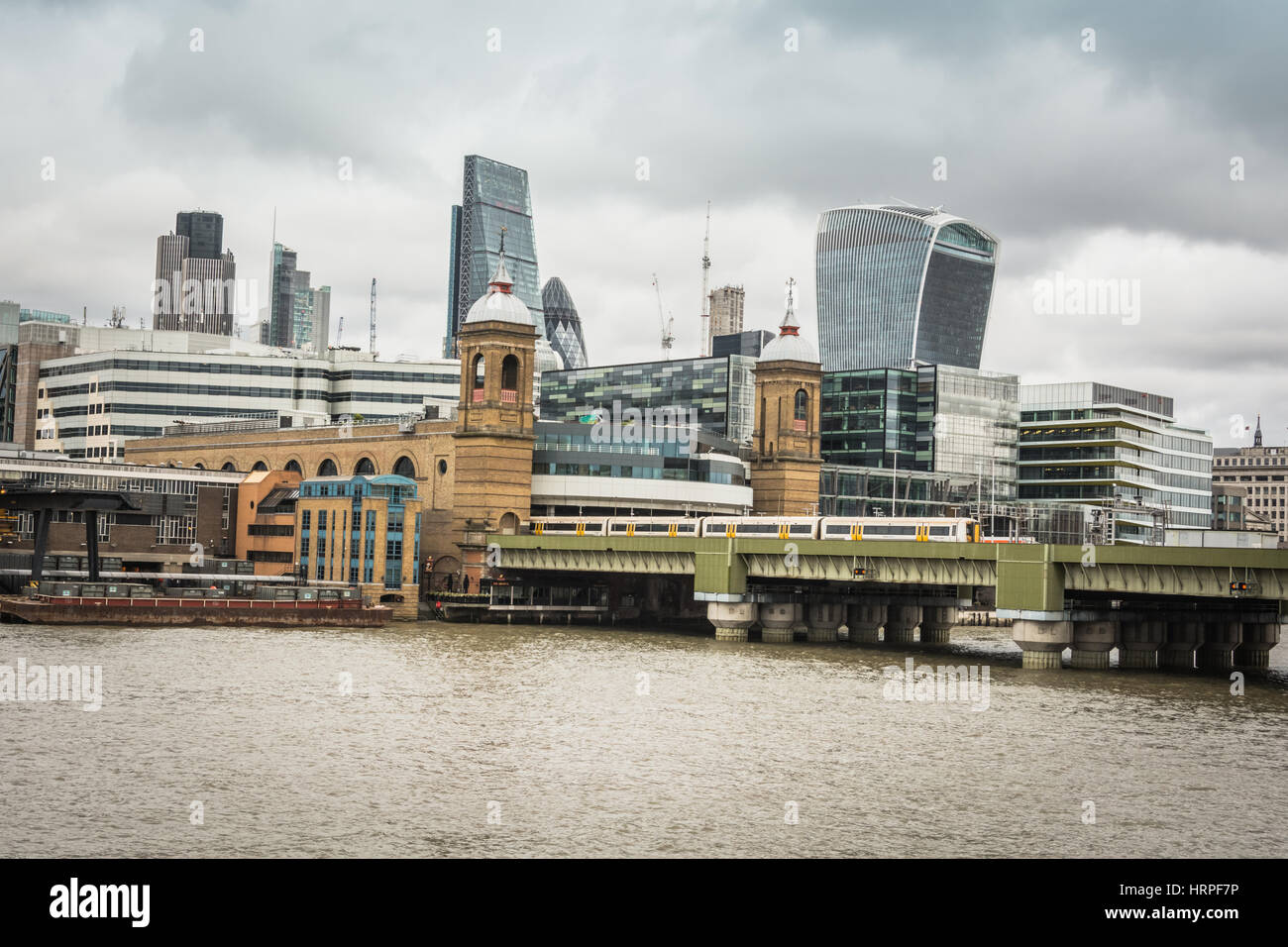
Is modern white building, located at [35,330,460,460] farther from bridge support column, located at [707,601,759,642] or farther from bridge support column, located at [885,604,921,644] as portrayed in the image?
bridge support column, located at [885,604,921,644]

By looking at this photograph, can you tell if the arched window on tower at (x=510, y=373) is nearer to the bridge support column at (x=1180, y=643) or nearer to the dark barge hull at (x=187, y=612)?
the dark barge hull at (x=187, y=612)

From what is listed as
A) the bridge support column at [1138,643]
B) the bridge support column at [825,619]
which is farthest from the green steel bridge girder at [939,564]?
the bridge support column at [1138,643]

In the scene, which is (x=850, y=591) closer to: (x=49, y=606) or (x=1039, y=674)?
(x=1039, y=674)

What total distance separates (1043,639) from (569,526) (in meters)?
54.1

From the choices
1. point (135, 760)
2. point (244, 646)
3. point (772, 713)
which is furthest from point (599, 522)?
point (135, 760)

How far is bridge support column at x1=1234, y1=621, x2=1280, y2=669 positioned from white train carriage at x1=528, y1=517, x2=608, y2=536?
5357 cm

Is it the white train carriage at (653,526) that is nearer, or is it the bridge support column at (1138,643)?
the bridge support column at (1138,643)

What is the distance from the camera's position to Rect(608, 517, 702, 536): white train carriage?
117 m

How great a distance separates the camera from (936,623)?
111 meters

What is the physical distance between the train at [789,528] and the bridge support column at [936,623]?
799 centimetres

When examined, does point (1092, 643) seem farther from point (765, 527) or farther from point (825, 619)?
point (765, 527)

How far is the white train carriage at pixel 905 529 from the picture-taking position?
94.4 metres

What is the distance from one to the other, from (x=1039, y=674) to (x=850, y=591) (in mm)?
30229
